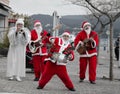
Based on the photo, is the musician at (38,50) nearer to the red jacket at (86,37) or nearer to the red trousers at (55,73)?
the red jacket at (86,37)

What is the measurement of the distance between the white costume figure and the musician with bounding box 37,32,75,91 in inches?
84.0

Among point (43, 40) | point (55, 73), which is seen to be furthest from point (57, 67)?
point (43, 40)

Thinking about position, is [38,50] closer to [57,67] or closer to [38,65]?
[38,65]

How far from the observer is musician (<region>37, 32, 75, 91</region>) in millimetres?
12148

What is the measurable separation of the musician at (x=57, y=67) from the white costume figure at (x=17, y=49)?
2.13 metres

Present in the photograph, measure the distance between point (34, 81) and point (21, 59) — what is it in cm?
84

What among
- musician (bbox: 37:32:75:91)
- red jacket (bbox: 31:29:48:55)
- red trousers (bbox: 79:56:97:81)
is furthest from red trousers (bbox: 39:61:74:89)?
red trousers (bbox: 79:56:97:81)

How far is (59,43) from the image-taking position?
40.2 feet

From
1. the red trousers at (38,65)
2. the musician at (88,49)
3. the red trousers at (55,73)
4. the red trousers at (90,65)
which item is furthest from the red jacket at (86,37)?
the red trousers at (55,73)

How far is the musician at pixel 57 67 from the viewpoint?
12148 millimetres

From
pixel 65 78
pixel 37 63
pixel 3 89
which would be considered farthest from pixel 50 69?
pixel 37 63

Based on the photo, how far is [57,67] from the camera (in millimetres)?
12180

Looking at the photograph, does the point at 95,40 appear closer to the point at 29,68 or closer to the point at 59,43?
the point at 59,43

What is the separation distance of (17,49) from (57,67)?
103 inches
